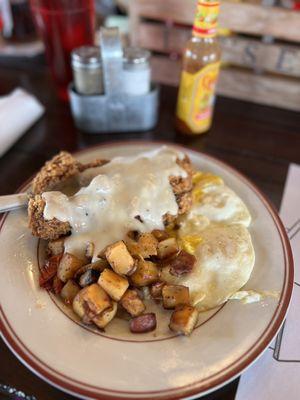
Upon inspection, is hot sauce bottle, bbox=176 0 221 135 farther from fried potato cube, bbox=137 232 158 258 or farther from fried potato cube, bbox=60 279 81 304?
fried potato cube, bbox=60 279 81 304

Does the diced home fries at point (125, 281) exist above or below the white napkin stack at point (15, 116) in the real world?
below

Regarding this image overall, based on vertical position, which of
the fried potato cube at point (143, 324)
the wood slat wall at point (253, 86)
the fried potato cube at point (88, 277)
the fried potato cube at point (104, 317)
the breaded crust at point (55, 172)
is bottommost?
the fried potato cube at point (143, 324)

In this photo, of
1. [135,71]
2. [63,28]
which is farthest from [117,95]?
[63,28]

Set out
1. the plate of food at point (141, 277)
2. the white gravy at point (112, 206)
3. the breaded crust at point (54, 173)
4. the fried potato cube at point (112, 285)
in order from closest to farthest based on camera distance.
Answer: the plate of food at point (141, 277) → the fried potato cube at point (112, 285) → the white gravy at point (112, 206) → the breaded crust at point (54, 173)

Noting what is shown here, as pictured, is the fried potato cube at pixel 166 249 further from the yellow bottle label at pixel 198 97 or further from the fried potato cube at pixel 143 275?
the yellow bottle label at pixel 198 97

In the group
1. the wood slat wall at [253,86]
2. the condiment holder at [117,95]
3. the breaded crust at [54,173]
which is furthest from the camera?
the wood slat wall at [253,86]

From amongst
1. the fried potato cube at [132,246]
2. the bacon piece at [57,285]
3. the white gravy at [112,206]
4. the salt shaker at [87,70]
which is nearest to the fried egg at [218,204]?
the white gravy at [112,206]

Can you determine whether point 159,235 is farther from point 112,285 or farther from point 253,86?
point 253,86
